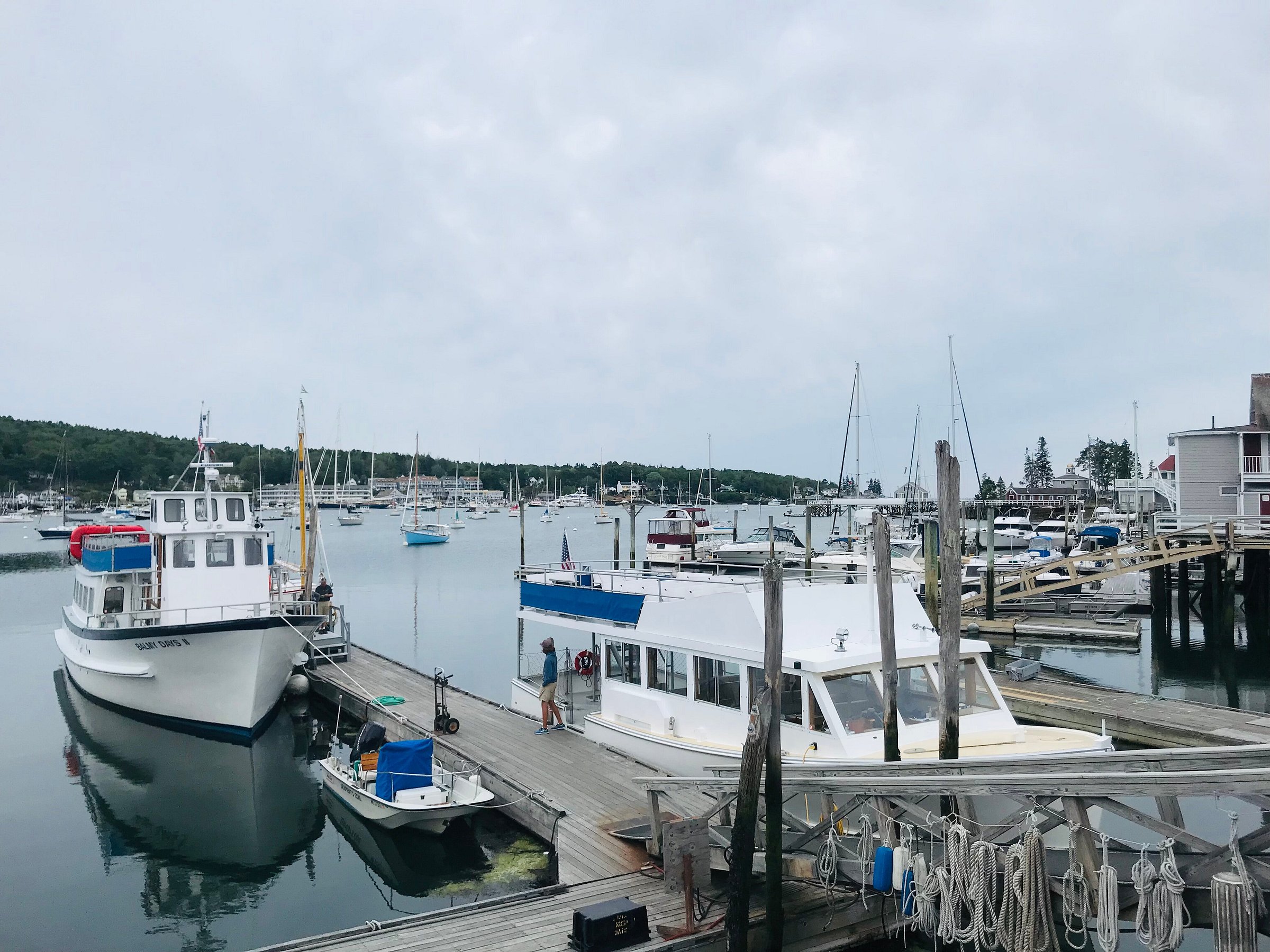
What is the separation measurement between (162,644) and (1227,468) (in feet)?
143

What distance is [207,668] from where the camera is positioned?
19734 mm

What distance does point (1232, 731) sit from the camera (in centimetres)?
1595

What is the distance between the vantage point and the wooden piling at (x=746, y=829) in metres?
8.01

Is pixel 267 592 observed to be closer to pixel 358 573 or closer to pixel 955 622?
pixel 955 622

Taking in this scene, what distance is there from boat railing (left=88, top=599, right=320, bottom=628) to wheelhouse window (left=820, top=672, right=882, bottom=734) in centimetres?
1430

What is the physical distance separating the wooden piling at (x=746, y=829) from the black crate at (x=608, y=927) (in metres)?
0.84

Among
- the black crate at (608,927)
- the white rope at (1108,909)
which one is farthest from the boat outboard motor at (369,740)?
the white rope at (1108,909)

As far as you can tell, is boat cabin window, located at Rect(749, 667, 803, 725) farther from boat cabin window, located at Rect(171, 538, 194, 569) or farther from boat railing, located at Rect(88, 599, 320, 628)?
boat cabin window, located at Rect(171, 538, 194, 569)

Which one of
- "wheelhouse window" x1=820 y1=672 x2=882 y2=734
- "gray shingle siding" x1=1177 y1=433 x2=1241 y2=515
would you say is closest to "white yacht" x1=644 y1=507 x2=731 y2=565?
"gray shingle siding" x1=1177 y1=433 x2=1241 y2=515

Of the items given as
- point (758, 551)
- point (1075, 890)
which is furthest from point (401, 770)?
point (758, 551)

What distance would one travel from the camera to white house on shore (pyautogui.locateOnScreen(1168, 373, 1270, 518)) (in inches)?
1508

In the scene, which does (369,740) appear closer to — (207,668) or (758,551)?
(207,668)

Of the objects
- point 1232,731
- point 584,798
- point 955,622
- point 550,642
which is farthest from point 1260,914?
point 1232,731

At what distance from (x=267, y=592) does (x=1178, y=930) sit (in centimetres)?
2059
